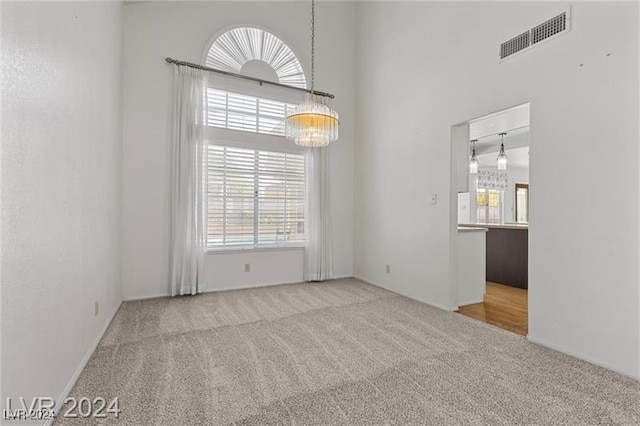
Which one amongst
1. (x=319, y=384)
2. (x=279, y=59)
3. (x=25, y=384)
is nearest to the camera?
(x=25, y=384)

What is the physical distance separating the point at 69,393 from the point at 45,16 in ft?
7.06

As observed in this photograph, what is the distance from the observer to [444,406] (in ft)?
5.82

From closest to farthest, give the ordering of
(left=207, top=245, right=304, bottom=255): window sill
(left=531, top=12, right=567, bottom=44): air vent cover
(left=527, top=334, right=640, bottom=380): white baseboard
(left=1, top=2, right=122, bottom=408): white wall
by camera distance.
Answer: (left=1, top=2, right=122, bottom=408): white wall < (left=527, top=334, right=640, bottom=380): white baseboard < (left=531, top=12, right=567, bottom=44): air vent cover < (left=207, top=245, right=304, bottom=255): window sill

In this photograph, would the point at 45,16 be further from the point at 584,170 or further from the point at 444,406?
the point at 584,170

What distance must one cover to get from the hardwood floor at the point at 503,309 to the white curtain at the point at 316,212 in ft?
7.10

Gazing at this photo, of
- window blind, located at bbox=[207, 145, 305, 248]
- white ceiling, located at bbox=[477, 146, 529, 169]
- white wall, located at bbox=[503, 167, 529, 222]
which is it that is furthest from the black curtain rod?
white wall, located at bbox=[503, 167, 529, 222]

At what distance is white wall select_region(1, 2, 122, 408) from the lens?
1.27 m

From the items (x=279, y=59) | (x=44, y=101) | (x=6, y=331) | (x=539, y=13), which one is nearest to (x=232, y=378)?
(x=6, y=331)

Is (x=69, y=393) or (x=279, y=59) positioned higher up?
(x=279, y=59)

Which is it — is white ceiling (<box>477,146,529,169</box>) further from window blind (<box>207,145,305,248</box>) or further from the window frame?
window blind (<box>207,145,305,248</box>)

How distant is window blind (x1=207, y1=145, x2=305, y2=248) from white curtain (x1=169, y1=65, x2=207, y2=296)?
8.0 inches

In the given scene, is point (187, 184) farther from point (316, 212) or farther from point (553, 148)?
point (553, 148)

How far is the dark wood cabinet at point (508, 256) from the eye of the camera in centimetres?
476

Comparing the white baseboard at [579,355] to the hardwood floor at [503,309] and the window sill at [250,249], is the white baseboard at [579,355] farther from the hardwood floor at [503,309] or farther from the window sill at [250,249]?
the window sill at [250,249]
